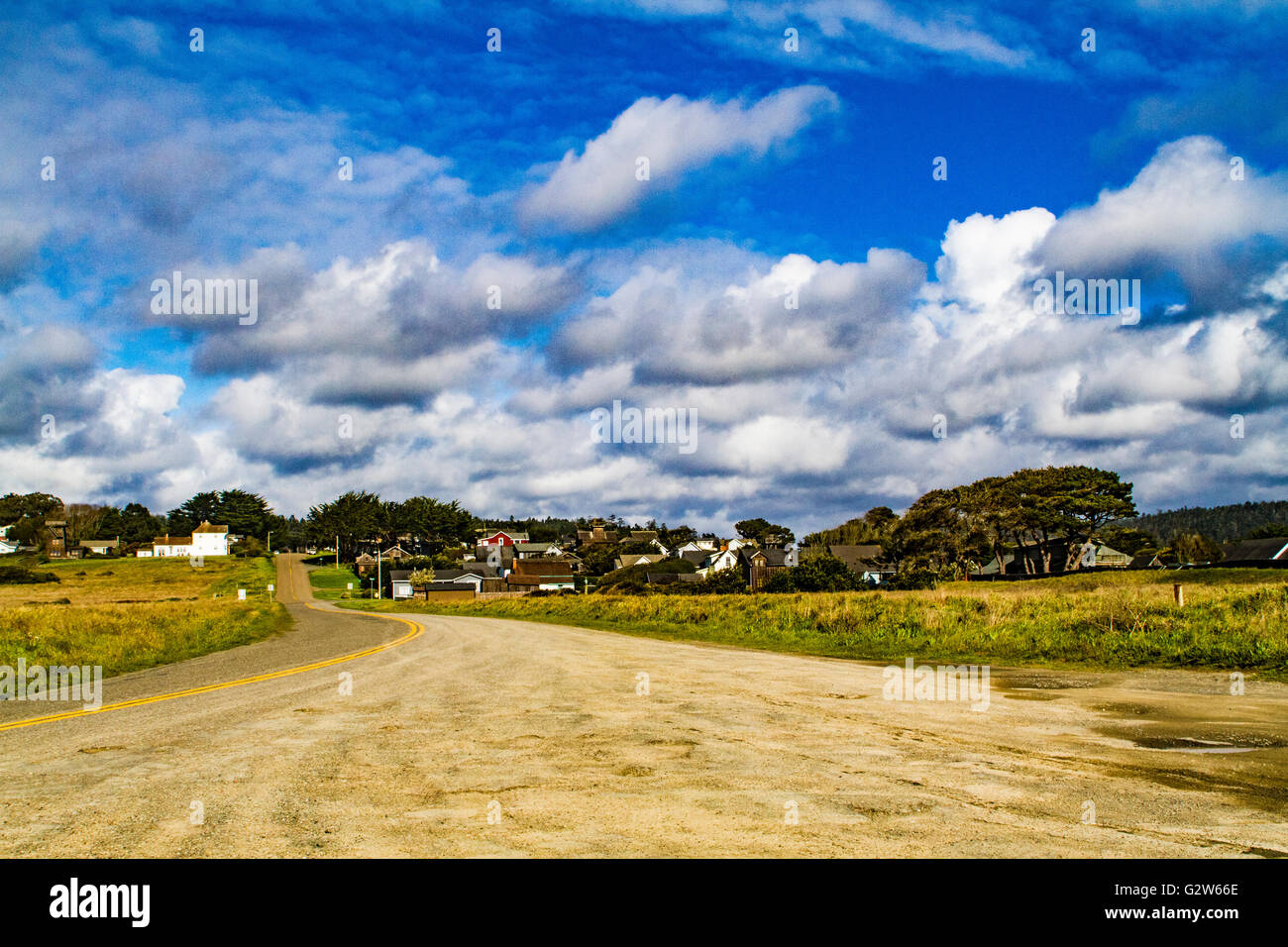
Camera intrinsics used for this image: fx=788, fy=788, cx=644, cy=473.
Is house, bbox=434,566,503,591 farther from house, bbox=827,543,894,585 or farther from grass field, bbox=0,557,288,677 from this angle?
grass field, bbox=0,557,288,677

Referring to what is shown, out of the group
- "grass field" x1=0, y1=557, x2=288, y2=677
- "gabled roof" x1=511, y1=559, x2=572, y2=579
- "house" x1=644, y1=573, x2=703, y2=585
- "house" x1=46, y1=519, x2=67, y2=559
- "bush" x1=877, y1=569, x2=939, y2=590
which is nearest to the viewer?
"grass field" x1=0, y1=557, x2=288, y2=677

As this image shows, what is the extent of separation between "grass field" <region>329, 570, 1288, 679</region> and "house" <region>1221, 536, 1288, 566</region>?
71.3 metres

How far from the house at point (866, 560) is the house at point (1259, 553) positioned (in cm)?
3663

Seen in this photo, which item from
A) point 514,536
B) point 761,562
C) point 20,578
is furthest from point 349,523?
point 761,562

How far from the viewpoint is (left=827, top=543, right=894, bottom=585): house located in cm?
10381

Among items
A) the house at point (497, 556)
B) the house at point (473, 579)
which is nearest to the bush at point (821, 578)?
the house at point (473, 579)

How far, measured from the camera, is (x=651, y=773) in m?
7.16

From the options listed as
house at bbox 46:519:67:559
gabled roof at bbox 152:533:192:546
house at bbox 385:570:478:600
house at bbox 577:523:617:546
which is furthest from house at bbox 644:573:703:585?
house at bbox 46:519:67:559

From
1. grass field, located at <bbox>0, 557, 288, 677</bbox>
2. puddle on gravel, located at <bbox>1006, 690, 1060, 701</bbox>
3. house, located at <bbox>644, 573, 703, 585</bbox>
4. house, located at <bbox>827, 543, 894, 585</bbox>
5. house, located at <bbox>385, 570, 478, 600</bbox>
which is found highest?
puddle on gravel, located at <bbox>1006, 690, 1060, 701</bbox>

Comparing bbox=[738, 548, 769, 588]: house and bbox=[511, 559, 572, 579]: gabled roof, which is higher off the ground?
bbox=[738, 548, 769, 588]: house
